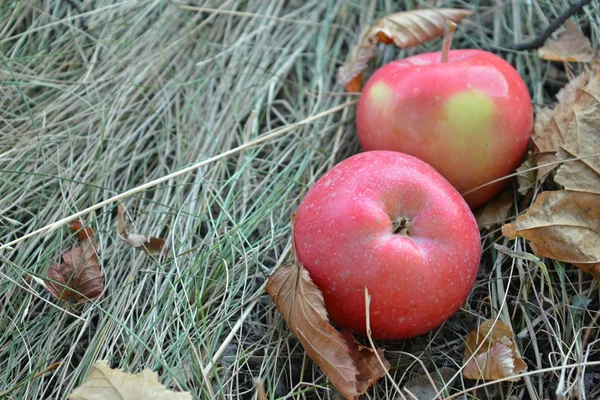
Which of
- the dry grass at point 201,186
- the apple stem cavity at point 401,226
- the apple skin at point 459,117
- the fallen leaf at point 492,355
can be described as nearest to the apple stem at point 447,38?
the apple skin at point 459,117

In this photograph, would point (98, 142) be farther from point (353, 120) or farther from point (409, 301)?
point (409, 301)

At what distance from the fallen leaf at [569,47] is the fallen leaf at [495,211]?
0.47 metres

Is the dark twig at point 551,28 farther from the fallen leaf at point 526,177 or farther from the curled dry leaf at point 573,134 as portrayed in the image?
the fallen leaf at point 526,177

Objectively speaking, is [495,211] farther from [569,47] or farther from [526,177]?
[569,47]

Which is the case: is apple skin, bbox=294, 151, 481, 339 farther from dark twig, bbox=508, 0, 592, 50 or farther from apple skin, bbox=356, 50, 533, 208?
dark twig, bbox=508, 0, 592, 50

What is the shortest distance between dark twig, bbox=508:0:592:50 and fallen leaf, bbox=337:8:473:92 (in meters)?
0.20

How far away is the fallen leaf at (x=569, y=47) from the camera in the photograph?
171cm

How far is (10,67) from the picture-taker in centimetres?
179

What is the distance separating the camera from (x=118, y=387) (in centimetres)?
107

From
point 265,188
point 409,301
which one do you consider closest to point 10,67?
point 265,188

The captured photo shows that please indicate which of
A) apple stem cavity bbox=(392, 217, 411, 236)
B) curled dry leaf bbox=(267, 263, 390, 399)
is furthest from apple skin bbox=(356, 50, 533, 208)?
curled dry leaf bbox=(267, 263, 390, 399)

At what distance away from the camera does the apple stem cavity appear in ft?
4.00

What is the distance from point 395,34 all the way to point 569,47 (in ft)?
1.71

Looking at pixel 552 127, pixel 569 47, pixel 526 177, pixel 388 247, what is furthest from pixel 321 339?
pixel 569 47
